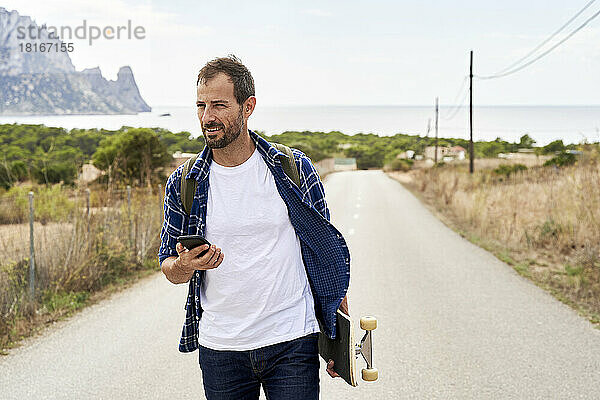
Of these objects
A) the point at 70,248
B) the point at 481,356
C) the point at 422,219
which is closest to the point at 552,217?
the point at 422,219

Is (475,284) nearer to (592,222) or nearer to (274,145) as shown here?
(592,222)

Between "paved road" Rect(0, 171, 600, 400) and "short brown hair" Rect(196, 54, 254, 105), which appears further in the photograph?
"paved road" Rect(0, 171, 600, 400)

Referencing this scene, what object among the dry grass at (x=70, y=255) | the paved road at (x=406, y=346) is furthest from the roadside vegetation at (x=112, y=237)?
the paved road at (x=406, y=346)

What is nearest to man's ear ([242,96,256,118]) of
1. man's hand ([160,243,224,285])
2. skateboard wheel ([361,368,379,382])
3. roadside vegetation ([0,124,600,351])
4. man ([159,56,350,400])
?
man ([159,56,350,400])

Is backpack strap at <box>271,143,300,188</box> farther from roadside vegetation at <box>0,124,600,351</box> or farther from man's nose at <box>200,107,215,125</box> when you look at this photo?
roadside vegetation at <box>0,124,600,351</box>

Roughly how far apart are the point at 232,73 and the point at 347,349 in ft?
4.00

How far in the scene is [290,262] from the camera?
2.71 metres

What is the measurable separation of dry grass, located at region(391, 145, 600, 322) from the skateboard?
5632 millimetres

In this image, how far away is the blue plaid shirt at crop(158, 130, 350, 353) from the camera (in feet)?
8.90

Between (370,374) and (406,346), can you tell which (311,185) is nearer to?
(370,374)

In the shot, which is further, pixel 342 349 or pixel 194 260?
pixel 342 349

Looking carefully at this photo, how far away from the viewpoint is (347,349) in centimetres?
272

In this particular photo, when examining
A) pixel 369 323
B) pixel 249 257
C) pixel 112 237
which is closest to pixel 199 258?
pixel 249 257

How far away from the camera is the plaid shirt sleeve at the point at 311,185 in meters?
2.82
